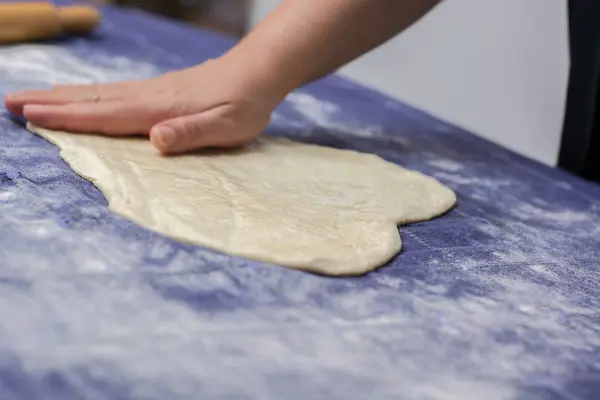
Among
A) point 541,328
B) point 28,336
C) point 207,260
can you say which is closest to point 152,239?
point 207,260

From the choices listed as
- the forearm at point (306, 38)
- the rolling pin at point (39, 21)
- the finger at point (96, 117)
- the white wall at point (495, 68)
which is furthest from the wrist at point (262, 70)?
the white wall at point (495, 68)

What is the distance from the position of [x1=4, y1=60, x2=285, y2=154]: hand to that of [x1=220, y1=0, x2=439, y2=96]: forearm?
3cm

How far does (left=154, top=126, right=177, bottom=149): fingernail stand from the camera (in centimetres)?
86

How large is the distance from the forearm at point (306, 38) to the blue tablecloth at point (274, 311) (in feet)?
0.93

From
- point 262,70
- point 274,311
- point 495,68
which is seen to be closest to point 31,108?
point 262,70

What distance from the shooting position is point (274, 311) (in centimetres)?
60

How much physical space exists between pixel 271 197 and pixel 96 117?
0.80ft

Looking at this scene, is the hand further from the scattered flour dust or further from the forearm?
the scattered flour dust

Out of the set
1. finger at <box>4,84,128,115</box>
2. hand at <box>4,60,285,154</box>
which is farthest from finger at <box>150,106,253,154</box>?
finger at <box>4,84,128,115</box>

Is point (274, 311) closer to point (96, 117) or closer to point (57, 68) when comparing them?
point (96, 117)

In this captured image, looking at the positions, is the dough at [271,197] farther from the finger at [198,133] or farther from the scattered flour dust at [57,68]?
the scattered flour dust at [57,68]

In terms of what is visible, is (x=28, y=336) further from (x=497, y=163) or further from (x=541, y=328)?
(x=497, y=163)

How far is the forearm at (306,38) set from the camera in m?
0.98

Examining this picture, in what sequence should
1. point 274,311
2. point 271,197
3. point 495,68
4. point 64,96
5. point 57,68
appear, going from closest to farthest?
point 274,311 → point 271,197 → point 64,96 → point 57,68 → point 495,68
